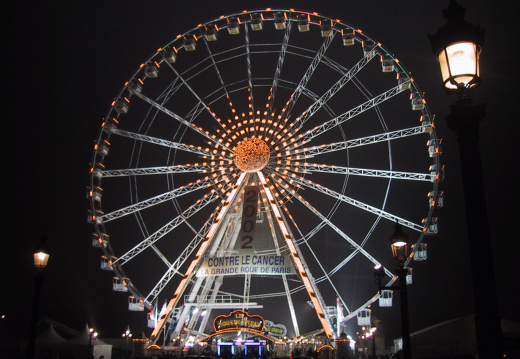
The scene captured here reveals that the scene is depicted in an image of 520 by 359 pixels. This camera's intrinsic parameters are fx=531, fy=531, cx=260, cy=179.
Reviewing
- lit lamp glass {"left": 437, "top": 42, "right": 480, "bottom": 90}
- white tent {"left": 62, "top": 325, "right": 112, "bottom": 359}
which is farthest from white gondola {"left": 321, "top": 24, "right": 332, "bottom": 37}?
lit lamp glass {"left": 437, "top": 42, "right": 480, "bottom": 90}

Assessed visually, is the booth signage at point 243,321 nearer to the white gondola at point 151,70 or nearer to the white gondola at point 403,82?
the white gondola at point 151,70

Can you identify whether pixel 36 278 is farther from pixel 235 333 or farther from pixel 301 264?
pixel 235 333

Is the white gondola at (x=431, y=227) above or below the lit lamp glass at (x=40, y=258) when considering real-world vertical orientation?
above

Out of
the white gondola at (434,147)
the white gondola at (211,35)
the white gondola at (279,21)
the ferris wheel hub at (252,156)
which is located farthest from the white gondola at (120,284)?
the white gondola at (434,147)

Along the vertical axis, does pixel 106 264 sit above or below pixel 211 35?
below

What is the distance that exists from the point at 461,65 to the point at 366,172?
21370 mm

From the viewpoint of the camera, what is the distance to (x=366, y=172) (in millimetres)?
25469

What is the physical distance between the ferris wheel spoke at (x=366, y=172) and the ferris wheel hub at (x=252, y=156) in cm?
191

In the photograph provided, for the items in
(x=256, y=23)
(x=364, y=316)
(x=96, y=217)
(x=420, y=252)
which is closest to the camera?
(x=420, y=252)

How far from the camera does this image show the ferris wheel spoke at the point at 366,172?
24703 mm

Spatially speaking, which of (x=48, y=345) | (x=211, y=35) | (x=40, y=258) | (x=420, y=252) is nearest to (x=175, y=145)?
(x=211, y=35)

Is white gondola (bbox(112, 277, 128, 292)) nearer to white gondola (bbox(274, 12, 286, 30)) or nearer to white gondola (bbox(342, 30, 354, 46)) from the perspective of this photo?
white gondola (bbox(274, 12, 286, 30))

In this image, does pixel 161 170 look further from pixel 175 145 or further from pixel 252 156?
pixel 252 156

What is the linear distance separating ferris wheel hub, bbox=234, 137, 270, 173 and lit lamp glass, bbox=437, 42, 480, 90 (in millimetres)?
21691
